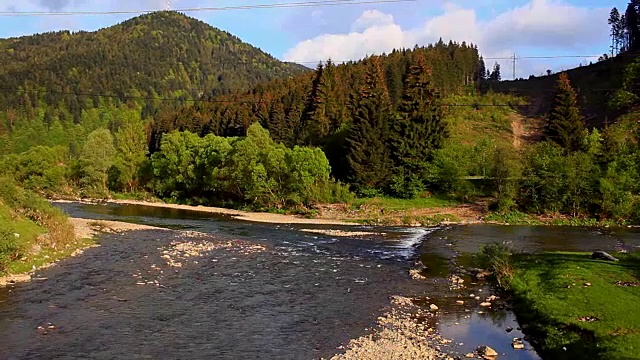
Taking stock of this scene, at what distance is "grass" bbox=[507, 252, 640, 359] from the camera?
17.7 meters

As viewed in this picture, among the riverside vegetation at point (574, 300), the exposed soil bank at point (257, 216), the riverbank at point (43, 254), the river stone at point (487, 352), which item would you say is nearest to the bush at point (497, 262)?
the riverside vegetation at point (574, 300)

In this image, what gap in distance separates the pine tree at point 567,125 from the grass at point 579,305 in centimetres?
4108

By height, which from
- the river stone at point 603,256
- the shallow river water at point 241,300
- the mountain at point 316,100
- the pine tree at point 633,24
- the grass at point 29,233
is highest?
the pine tree at point 633,24

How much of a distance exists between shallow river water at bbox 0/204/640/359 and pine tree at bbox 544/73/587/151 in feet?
90.3

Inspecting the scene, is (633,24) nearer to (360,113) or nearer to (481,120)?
(481,120)

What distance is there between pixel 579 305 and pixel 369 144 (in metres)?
48.6

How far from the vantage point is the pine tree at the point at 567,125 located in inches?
2778

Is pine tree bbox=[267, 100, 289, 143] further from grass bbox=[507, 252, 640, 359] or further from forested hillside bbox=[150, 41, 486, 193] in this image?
grass bbox=[507, 252, 640, 359]

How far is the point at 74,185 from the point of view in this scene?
3583 inches

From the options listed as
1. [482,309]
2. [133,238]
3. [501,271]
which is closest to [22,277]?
[133,238]

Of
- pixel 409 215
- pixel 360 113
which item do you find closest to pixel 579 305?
pixel 409 215

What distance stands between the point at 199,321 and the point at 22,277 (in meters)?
11.5

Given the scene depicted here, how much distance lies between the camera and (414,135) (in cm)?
7062

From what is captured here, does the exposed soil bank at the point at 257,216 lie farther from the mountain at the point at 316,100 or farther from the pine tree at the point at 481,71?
the pine tree at the point at 481,71
